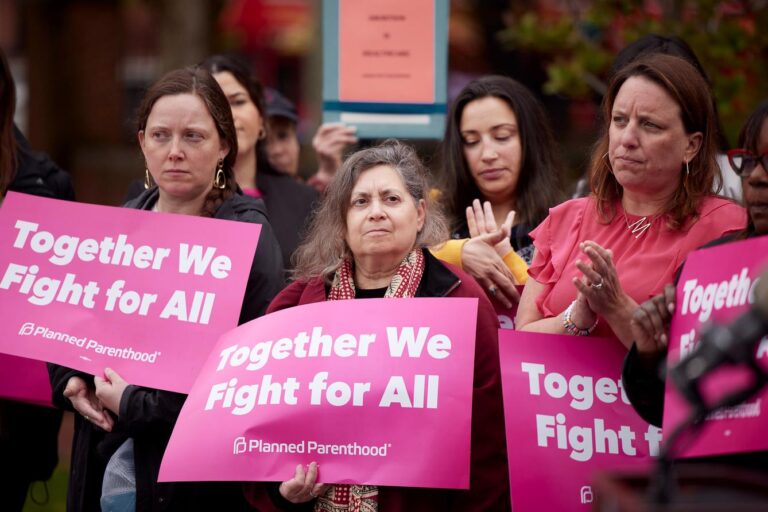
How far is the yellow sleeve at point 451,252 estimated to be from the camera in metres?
4.66

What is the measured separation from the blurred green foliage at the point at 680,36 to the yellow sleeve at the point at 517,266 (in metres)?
2.55

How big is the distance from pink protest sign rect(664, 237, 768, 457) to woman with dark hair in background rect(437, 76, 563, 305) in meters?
1.41

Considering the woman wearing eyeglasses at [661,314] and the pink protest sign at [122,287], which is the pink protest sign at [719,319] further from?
the pink protest sign at [122,287]

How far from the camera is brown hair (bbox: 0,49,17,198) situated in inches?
208

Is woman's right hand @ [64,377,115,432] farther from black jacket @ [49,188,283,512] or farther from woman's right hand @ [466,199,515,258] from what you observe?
woman's right hand @ [466,199,515,258]

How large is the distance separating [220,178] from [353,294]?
2.56 feet

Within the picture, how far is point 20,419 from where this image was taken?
5137 millimetres

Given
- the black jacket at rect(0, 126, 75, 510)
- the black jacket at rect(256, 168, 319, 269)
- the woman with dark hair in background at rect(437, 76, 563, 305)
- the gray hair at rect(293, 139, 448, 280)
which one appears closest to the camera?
the gray hair at rect(293, 139, 448, 280)

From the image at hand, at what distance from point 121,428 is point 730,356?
255 cm

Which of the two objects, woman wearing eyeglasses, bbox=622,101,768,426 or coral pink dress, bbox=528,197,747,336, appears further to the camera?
coral pink dress, bbox=528,197,747,336

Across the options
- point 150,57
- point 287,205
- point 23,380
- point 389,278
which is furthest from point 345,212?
point 150,57

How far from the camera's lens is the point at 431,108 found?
230 inches

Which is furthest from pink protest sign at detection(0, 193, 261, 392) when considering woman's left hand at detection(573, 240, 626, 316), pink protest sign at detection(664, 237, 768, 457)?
pink protest sign at detection(664, 237, 768, 457)

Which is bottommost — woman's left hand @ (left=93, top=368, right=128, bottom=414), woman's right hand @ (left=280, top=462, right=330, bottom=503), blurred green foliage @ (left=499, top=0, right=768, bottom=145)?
woman's right hand @ (left=280, top=462, right=330, bottom=503)
